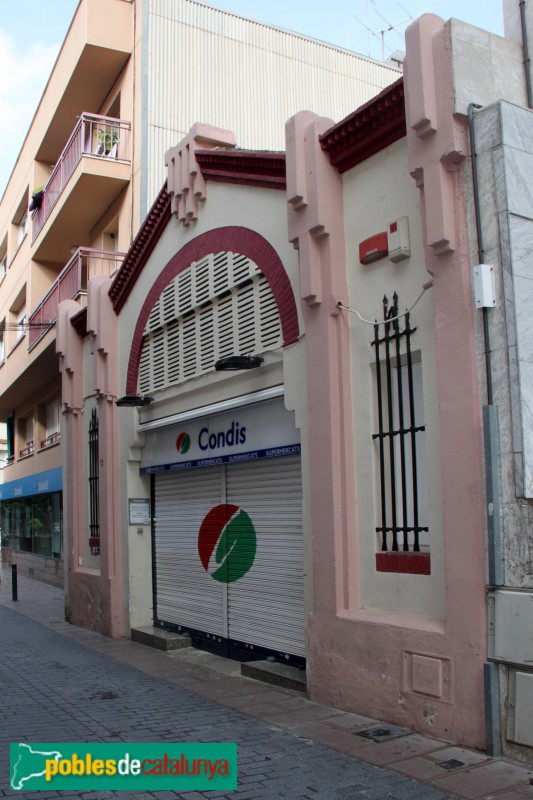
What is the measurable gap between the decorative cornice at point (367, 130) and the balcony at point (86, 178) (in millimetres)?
9485

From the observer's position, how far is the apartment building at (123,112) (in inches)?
643

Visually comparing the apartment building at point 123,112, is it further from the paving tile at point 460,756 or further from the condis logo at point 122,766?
the paving tile at point 460,756

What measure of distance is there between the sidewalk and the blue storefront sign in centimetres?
899

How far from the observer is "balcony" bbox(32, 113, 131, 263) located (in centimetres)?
1638

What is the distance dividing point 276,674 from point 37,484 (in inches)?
610

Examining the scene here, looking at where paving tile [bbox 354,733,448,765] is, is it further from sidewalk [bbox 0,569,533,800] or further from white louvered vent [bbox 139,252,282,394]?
white louvered vent [bbox 139,252,282,394]

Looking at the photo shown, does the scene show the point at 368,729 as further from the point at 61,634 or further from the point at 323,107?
the point at 323,107

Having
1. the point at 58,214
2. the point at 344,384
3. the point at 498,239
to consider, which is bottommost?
the point at 344,384

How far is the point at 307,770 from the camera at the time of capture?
5.70 metres

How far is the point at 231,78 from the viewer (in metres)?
17.6

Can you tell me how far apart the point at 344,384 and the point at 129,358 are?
232 inches

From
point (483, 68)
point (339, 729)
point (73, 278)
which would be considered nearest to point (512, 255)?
point (483, 68)

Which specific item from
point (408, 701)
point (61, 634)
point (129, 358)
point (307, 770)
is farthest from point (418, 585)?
point (61, 634)

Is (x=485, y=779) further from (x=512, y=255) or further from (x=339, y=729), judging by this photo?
(x=512, y=255)
